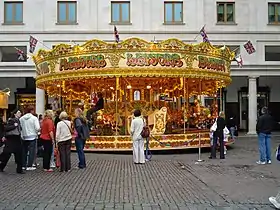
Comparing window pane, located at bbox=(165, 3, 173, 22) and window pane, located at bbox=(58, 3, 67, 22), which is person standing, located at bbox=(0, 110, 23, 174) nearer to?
window pane, located at bbox=(58, 3, 67, 22)

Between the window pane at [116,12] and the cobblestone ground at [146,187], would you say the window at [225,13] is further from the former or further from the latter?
the cobblestone ground at [146,187]

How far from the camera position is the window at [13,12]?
3262 centimetres

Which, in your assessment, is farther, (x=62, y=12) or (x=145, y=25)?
(x=62, y=12)

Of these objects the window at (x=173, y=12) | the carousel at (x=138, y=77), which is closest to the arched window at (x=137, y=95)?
the carousel at (x=138, y=77)

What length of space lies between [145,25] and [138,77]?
13955 millimetres

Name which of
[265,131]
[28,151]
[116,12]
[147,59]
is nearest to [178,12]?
[116,12]

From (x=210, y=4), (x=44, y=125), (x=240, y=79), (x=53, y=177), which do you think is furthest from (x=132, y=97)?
(x=240, y=79)

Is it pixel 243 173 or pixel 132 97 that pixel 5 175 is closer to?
pixel 243 173

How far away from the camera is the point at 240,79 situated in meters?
36.5

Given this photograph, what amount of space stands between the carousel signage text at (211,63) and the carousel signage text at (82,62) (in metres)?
4.21

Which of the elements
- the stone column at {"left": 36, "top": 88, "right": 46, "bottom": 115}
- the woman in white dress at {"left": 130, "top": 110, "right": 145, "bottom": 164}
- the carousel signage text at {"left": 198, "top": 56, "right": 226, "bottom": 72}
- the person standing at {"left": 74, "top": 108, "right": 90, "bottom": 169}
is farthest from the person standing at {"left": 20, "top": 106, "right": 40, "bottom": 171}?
the stone column at {"left": 36, "top": 88, "right": 46, "bottom": 115}

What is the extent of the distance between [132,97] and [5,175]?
10.7 m

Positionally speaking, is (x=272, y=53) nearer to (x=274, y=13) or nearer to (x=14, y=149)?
(x=274, y=13)

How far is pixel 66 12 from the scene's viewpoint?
32750 mm
